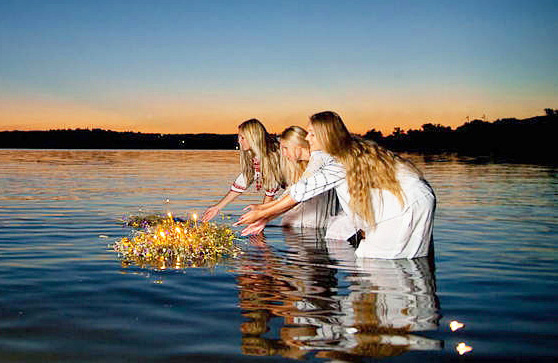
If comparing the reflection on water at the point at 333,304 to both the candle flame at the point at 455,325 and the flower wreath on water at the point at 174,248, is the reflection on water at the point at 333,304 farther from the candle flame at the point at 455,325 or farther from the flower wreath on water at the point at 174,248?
the flower wreath on water at the point at 174,248

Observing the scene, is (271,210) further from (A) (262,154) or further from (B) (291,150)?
(A) (262,154)

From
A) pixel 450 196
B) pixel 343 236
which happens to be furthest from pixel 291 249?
pixel 450 196

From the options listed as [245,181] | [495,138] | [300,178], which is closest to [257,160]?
[245,181]

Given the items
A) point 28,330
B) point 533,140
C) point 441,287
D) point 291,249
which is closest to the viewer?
point 28,330

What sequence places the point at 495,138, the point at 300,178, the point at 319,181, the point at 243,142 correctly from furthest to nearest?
the point at 495,138
the point at 243,142
the point at 300,178
the point at 319,181

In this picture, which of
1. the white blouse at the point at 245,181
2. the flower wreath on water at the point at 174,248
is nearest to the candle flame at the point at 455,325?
the flower wreath on water at the point at 174,248

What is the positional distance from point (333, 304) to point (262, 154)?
21.3 feet

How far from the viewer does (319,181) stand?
908 cm

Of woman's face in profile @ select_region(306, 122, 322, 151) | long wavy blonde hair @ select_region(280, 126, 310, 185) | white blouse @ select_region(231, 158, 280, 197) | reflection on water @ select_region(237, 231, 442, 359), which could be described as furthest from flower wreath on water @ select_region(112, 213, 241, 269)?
white blouse @ select_region(231, 158, 280, 197)

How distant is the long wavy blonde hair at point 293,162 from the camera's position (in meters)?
12.7

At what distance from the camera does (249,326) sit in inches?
256

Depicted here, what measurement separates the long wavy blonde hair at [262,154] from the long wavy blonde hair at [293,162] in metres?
0.20

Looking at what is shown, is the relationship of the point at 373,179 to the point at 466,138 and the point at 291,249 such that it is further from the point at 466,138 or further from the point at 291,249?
the point at 466,138

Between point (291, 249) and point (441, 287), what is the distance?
3.95 meters
